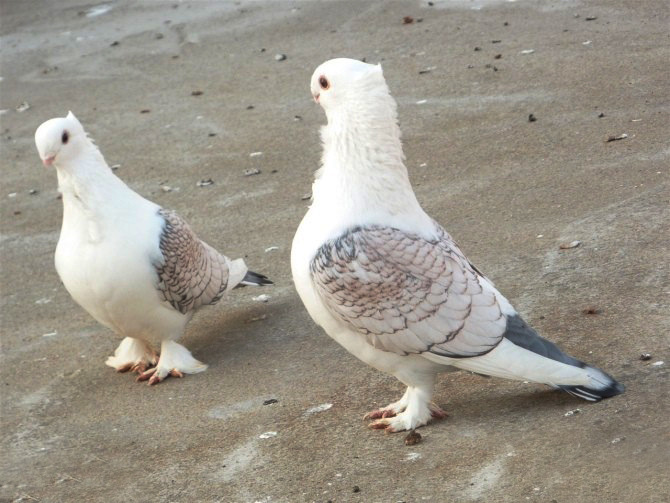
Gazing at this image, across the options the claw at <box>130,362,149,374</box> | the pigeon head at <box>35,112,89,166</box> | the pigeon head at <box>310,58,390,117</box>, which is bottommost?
the claw at <box>130,362,149,374</box>

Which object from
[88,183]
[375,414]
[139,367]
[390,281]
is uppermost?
[88,183]

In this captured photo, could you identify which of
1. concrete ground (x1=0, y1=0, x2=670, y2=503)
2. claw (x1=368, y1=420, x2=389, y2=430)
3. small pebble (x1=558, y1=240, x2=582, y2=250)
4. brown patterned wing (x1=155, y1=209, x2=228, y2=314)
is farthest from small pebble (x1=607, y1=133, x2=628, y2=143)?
claw (x1=368, y1=420, x2=389, y2=430)

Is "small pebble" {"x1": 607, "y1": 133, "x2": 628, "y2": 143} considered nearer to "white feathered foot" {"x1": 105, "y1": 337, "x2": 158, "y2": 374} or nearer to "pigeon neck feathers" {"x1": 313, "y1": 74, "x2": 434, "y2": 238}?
"pigeon neck feathers" {"x1": 313, "y1": 74, "x2": 434, "y2": 238}

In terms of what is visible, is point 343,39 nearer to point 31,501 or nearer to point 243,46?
point 243,46

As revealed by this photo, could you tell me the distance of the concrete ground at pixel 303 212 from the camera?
13.3ft

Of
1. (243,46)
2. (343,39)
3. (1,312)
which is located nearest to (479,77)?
(343,39)

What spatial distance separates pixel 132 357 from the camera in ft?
18.9

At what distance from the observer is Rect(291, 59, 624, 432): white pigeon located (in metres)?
4.10

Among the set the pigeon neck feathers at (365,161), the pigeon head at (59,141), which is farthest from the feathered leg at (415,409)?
the pigeon head at (59,141)

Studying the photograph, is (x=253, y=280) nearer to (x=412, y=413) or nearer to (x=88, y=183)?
(x=88, y=183)

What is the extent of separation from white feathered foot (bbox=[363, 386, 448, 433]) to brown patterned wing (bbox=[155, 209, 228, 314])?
1514 mm

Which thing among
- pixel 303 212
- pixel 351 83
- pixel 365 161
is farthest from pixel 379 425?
pixel 303 212

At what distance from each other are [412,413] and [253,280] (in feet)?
6.66

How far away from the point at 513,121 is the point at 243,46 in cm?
403
